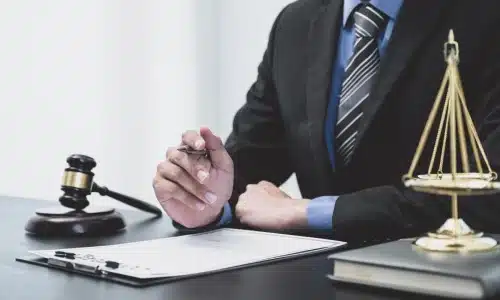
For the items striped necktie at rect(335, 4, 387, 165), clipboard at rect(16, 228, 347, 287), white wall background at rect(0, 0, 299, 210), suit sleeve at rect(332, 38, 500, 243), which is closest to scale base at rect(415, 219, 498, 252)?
clipboard at rect(16, 228, 347, 287)

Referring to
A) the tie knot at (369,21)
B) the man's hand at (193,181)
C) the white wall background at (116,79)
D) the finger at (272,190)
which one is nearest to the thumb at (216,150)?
the man's hand at (193,181)

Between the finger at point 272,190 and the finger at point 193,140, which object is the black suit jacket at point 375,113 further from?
the finger at point 193,140

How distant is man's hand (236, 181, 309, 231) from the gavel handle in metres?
0.23

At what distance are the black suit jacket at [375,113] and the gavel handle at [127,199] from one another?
195mm

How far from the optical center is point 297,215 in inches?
56.0

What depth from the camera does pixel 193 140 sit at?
1.39 metres

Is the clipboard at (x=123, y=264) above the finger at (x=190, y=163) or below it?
below

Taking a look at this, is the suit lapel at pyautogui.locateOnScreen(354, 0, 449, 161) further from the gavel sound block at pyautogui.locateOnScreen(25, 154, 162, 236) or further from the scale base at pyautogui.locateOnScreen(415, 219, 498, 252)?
the scale base at pyautogui.locateOnScreen(415, 219, 498, 252)

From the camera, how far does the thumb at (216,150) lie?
4.66ft

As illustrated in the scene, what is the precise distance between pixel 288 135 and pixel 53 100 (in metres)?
1.14

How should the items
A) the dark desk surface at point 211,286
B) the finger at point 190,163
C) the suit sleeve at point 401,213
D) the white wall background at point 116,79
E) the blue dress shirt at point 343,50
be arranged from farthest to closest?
the white wall background at point 116,79 < the blue dress shirt at point 343,50 < the finger at point 190,163 < the suit sleeve at point 401,213 < the dark desk surface at point 211,286

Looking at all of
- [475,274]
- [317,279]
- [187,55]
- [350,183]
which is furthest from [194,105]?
[475,274]

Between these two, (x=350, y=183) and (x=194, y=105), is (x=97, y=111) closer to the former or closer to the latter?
(x=194, y=105)

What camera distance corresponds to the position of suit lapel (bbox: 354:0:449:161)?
158 cm
